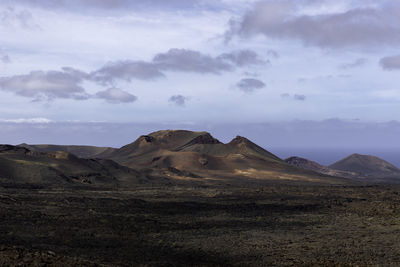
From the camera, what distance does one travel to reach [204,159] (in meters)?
138

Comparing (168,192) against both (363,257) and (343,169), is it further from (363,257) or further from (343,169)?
(343,169)

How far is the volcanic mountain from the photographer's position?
123m

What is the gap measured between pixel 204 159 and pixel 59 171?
5599cm

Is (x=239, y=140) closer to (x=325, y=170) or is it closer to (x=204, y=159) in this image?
(x=204, y=159)

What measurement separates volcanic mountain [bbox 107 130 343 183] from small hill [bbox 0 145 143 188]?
16648 millimetres

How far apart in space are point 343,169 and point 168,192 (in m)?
139

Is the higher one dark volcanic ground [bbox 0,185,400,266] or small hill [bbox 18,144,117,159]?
small hill [bbox 18,144,117,159]

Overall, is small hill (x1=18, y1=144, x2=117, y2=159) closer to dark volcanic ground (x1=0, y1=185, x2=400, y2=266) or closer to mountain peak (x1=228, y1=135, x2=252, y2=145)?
mountain peak (x1=228, y1=135, x2=252, y2=145)

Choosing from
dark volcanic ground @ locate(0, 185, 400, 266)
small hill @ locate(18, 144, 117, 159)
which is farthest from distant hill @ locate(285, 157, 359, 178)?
dark volcanic ground @ locate(0, 185, 400, 266)

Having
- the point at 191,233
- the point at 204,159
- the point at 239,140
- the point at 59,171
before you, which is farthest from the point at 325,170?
the point at 191,233

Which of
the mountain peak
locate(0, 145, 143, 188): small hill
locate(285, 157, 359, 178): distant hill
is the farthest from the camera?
locate(285, 157, 359, 178): distant hill

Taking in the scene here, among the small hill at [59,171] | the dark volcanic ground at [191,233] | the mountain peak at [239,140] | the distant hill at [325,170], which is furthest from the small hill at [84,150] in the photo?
the dark volcanic ground at [191,233]

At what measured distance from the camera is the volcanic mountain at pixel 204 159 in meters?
123

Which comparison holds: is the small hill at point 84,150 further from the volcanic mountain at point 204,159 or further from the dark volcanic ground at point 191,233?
the dark volcanic ground at point 191,233
